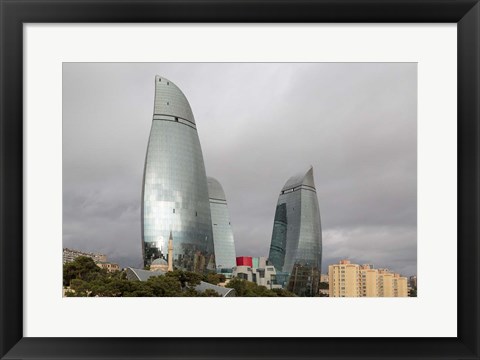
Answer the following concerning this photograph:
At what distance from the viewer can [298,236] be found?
44.1 feet

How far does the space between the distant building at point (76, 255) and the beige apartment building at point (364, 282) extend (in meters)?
1.80

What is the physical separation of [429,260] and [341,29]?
4.77 ft

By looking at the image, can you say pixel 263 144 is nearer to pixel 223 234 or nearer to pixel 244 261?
pixel 244 261

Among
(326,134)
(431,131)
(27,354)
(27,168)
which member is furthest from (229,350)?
(326,134)

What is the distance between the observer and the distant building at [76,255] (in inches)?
130

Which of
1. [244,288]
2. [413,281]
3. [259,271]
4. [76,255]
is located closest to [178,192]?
[259,271]

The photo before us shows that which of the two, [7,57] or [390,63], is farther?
[390,63]

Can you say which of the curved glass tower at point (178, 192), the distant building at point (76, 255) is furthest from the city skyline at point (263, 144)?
the curved glass tower at point (178, 192)

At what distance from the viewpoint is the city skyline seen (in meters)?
3.81

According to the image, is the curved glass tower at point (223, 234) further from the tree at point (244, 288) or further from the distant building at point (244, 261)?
the tree at point (244, 288)

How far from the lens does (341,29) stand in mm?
2943

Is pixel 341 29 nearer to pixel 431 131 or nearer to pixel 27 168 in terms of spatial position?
pixel 431 131

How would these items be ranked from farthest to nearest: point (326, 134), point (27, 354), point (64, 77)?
1. point (326, 134)
2. point (64, 77)
3. point (27, 354)

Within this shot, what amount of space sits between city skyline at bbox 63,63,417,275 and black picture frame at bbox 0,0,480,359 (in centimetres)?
32
